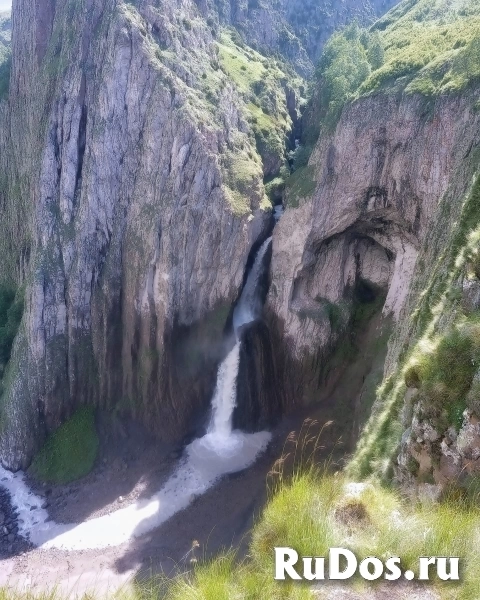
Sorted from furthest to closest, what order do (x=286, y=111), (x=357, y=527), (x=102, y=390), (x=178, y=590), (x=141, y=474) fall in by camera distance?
1. (x=286, y=111)
2. (x=102, y=390)
3. (x=141, y=474)
4. (x=357, y=527)
5. (x=178, y=590)

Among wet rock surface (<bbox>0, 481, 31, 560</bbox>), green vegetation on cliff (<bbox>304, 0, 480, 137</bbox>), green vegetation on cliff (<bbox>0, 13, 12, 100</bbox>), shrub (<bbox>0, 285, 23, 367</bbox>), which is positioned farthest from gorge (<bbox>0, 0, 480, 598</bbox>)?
green vegetation on cliff (<bbox>0, 13, 12, 100</bbox>)

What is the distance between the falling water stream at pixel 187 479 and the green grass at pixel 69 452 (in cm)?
189

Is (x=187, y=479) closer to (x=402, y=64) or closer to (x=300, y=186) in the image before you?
(x=300, y=186)

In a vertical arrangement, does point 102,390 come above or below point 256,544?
below

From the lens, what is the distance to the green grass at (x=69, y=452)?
35.5m

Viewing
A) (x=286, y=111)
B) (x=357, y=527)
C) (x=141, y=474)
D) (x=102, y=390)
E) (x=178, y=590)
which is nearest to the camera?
(x=178, y=590)

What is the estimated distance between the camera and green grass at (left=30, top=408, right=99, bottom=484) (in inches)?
1398

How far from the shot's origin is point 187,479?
33.1 m

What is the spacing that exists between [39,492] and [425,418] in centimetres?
3480

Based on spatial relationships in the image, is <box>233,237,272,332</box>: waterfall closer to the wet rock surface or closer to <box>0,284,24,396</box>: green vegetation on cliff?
<box>0,284,24,396</box>: green vegetation on cliff

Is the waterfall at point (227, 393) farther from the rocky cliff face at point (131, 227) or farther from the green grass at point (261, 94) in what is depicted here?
the green grass at point (261, 94)

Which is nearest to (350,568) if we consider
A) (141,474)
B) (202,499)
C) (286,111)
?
(202,499)

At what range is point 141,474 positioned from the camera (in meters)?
34.2

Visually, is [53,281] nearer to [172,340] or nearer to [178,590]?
[172,340]
